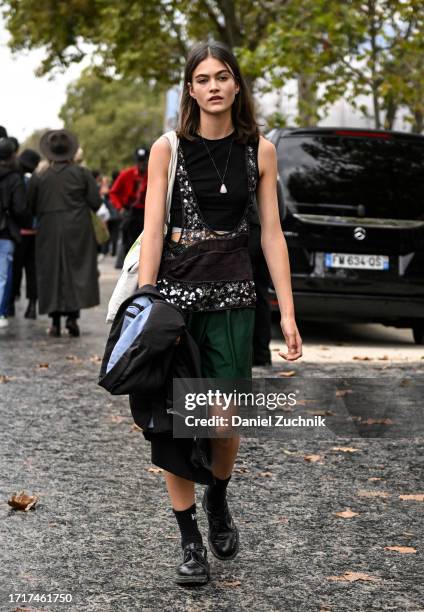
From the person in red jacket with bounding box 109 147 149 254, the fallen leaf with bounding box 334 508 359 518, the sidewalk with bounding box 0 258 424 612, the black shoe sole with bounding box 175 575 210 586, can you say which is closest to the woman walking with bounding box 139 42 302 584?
the black shoe sole with bounding box 175 575 210 586

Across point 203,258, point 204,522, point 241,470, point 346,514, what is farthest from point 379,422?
point 203,258

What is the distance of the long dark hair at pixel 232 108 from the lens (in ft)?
16.0

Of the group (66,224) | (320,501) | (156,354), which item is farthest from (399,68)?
(156,354)

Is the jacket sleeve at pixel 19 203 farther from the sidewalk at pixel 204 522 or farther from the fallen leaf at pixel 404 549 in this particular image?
the fallen leaf at pixel 404 549

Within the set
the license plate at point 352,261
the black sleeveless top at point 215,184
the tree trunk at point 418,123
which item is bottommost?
the license plate at point 352,261

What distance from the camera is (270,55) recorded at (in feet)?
69.6

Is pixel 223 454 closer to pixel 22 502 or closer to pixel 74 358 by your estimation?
pixel 22 502

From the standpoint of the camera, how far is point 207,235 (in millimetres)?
4836

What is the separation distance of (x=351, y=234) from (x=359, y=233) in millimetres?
70

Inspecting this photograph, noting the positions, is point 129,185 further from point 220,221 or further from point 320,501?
point 220,221

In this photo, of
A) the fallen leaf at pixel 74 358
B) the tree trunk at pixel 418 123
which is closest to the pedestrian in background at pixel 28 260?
the fallen leaf at pixel 74 358

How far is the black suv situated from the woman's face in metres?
7.42

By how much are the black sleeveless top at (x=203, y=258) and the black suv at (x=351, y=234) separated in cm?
735

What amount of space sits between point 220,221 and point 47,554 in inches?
54.2
